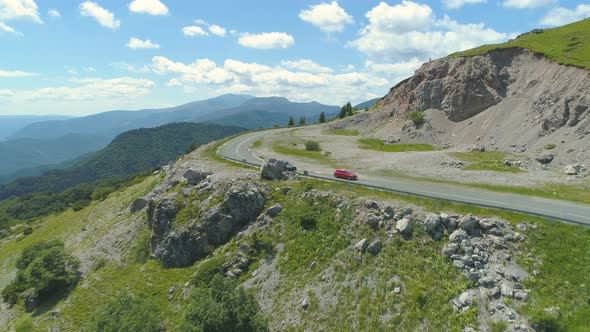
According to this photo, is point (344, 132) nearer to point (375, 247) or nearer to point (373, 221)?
point (373, 221)

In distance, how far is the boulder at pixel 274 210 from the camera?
112ft

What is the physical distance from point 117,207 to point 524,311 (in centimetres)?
5894

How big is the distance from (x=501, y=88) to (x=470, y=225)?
187 ft

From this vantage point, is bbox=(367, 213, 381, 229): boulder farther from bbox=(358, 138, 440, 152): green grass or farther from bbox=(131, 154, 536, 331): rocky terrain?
bbox=(358, 138, 440, 152): green grass

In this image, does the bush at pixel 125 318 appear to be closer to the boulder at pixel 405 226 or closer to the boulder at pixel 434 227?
the boulder at pixel 405 226

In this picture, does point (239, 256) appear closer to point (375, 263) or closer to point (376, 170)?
point (375, 263)

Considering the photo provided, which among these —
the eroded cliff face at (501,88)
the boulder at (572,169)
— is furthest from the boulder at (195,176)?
the eroded cliff face at (501,88)

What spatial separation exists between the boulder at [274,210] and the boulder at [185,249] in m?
7.25

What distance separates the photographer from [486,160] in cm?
4884

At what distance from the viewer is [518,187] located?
35.5 metres

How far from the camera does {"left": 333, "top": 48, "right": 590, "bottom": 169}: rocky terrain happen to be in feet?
162

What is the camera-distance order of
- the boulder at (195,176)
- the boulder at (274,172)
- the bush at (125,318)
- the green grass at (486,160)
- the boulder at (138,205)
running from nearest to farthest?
the bush at (125,318) < the boulder at (274,172) < the boulder at (195,176) < the green grass at (486,160) < the boulder at (138,205)

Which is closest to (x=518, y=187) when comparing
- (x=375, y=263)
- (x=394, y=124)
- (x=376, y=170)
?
(x=376, y=170)

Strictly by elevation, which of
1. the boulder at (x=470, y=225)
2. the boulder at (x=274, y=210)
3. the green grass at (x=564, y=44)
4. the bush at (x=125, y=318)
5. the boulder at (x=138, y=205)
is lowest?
the bush at (x=125, y=318)
